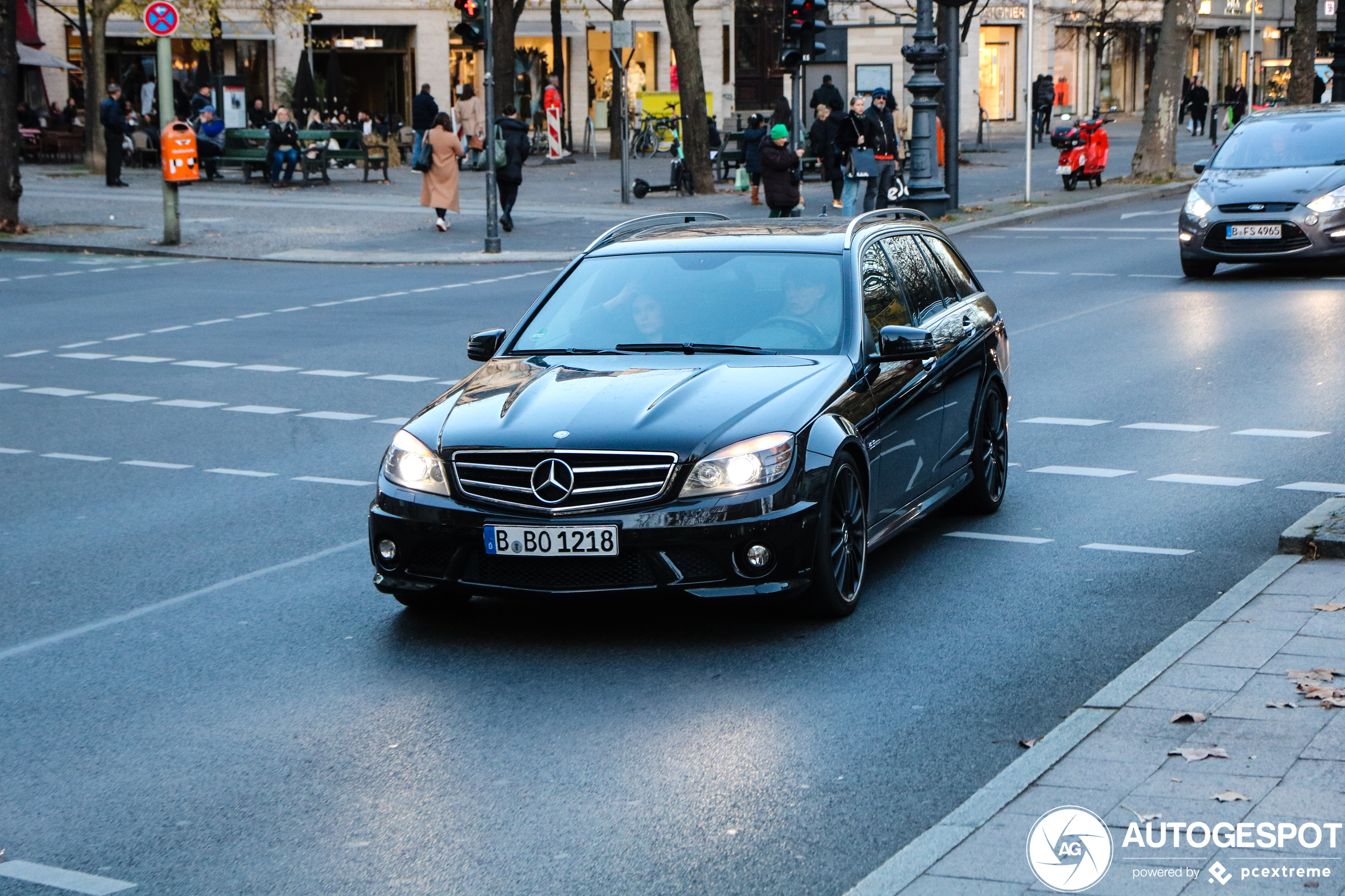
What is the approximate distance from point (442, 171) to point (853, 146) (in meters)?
6.05

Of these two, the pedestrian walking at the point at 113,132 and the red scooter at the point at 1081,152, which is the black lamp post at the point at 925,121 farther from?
the pedestrian walking at the point at 113,132

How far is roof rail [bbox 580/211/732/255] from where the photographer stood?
8195 mm

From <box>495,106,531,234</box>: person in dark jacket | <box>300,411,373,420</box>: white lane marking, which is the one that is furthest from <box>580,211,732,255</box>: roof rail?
<box>495,106,531,234</box>: person in dark jacket

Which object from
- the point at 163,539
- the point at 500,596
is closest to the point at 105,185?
the point at 163,539

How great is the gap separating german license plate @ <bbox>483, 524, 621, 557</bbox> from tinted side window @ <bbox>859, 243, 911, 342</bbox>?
1.74 metres

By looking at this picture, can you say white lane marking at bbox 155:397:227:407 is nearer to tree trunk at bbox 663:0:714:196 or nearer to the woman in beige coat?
the woman in beige coat

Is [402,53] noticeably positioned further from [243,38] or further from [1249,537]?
[1249,537]

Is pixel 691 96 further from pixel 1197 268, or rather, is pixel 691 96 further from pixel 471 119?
pixel 1197 268

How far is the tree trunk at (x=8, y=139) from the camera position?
86.2 feet

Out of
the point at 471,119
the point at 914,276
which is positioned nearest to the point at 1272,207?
the point at 914,276

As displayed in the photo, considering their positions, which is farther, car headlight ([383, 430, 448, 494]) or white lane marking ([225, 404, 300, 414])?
white lane marking ([225, 404, 300, 414])

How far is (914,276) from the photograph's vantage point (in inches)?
327

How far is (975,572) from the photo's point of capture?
7.59 metres

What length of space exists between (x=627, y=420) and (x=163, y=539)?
2998 millimetres
